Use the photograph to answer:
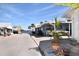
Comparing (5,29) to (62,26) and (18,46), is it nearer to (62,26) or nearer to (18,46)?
(18,46)

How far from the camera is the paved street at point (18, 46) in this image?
8.42 ft

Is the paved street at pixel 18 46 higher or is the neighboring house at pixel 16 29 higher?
the neighboring house at pixel 16 29

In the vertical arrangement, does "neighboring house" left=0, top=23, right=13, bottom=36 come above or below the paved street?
above

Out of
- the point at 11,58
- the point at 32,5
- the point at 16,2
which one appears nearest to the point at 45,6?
the point at 32,5

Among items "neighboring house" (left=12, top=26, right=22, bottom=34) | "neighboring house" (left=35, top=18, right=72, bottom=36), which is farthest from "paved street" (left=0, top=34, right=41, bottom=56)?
"neighboring house" (left=35, top=18, right=72, bottom=36)

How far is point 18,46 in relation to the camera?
258 centimetres

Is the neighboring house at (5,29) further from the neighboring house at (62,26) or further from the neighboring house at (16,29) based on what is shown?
the neighboring house at (62,26)

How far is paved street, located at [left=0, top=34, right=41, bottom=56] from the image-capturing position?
257 cm

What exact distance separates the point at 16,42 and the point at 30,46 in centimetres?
15

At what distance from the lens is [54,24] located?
2.59 m

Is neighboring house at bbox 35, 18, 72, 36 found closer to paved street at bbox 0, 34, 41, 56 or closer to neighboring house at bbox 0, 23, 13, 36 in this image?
paved street at bbox 0, 34, 41, 56

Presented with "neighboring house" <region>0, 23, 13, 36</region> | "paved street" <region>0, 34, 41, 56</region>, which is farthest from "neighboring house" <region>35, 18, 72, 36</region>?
"neighboring house" <region>0, 23, 13, 36</region>

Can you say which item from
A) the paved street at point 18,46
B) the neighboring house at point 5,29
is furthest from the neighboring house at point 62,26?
the neighboring house at point 5,29

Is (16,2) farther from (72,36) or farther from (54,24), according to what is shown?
(72,36)
